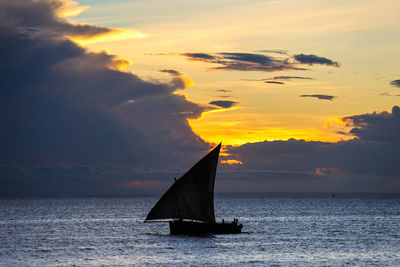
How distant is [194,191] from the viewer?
277 feet

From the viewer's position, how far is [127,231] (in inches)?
4188

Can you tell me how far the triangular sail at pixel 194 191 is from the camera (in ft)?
276

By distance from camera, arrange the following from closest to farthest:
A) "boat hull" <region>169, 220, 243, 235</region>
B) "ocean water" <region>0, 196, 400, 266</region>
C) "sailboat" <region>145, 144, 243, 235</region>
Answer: "ocean water" <region>0, 196, 400, 266</region> → "sailboat" <region>145, 144, 243, 235</region> → "boat hull" <region>169, 220, 243, 235</region>

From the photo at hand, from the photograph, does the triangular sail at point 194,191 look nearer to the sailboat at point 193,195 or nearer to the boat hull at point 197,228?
the sailboat at point 193,195

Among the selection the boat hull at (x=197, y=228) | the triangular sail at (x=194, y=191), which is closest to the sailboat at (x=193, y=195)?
the triangular sail at (x=194, y=191)

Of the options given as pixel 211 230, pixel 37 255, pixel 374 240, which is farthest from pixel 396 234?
pixel 37 255

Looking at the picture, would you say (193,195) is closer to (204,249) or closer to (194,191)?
(194,191)

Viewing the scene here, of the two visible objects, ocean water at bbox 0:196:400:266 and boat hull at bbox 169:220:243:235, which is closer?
ocean water at bbox 0:196:400:266

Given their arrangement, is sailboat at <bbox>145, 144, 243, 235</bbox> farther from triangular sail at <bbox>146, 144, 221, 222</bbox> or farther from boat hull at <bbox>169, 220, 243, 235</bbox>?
boat hull at <bbox>169, 220, 243, 235</bbox>

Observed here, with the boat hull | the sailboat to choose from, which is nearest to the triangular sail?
the sailboat

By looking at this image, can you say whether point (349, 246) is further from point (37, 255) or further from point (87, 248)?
point (37, 255)

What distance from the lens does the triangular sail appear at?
8400 centimetres

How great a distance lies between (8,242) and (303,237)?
42523 millimetres

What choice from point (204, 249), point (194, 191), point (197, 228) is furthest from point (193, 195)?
point (204, 249)
